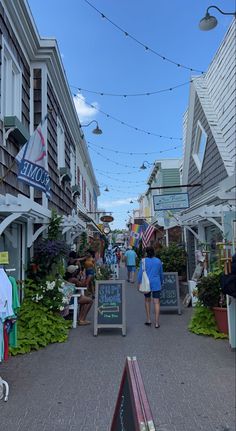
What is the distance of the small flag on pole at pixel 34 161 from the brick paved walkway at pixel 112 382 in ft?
8.50

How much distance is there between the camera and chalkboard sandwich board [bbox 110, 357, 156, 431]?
66.1 inches

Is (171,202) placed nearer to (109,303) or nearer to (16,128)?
(109,303)

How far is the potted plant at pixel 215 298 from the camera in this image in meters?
7.09

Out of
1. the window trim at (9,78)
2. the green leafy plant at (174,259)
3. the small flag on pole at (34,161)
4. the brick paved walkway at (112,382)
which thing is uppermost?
the window trim at (9,78)

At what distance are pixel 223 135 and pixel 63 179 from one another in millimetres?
4580

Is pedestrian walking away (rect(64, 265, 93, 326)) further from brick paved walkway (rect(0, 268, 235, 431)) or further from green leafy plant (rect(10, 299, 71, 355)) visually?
green leafy plant (rect(10, 299, 71, 355))

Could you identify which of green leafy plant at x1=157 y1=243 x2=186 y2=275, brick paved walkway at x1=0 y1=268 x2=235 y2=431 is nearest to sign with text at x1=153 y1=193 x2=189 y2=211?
green leafy plant at x1=157 y1=243 x2=186 y2=275

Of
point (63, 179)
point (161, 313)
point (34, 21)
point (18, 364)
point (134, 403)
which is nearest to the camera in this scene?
point (134, 403)

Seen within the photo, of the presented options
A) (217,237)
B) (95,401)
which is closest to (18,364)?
(95,401)

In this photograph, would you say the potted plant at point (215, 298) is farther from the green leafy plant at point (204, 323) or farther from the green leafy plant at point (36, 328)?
the green leafy plant at point (36, 328)

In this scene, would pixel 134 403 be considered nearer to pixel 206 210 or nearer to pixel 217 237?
pixel 206 210

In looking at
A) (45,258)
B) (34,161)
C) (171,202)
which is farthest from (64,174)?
(34,161)

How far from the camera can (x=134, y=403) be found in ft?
6.04

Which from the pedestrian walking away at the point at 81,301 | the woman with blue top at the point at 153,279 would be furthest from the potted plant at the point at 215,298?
the pedestrian walking away at the point at 81,301
